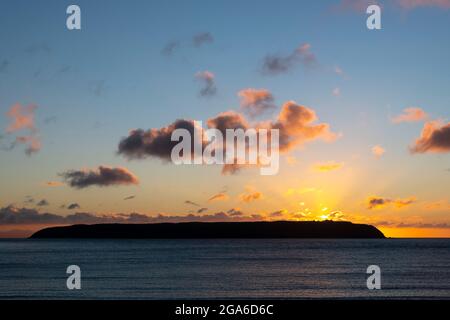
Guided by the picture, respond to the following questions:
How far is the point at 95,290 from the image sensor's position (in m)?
61.2

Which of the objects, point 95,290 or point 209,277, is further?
point 209,277

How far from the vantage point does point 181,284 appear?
71.2 m
